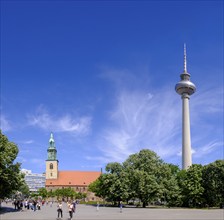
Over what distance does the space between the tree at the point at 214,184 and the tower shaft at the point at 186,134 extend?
186 ft

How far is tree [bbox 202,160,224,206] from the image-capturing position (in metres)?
65.4

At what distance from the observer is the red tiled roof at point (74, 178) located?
159 m

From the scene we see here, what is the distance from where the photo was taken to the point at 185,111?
132750 mm

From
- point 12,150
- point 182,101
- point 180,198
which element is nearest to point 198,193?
point 180,198

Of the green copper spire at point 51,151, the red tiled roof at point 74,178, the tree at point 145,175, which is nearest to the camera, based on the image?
the tree at point 145,175

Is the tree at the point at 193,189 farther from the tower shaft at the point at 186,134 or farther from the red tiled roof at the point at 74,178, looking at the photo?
the red tiled roof at the point at 74,178

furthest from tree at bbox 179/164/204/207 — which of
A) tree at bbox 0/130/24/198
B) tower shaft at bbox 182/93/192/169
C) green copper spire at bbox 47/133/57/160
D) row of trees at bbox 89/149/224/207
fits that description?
green copper spire at bbox 47/133/57/160

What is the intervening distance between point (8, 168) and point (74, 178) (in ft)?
401

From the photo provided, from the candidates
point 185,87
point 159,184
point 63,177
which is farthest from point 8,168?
point 63,177

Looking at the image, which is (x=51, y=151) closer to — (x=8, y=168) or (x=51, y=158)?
(x=51, y=158)

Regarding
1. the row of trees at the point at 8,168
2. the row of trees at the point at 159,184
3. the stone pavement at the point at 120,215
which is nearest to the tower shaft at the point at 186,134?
the row of trees at the point at 159,184

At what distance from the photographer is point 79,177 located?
539 feet

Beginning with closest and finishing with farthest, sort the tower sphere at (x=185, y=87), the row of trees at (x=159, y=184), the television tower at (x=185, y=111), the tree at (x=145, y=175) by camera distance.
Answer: the tree at (x=145, y=175)
the row of trees at (x=159, y=184)
the television tower at (x=185, y=111)
the tower sphere at (x=185, y=87)

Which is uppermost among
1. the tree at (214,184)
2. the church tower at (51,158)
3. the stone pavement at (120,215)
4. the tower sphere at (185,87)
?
the tower sphere at (185,87)
